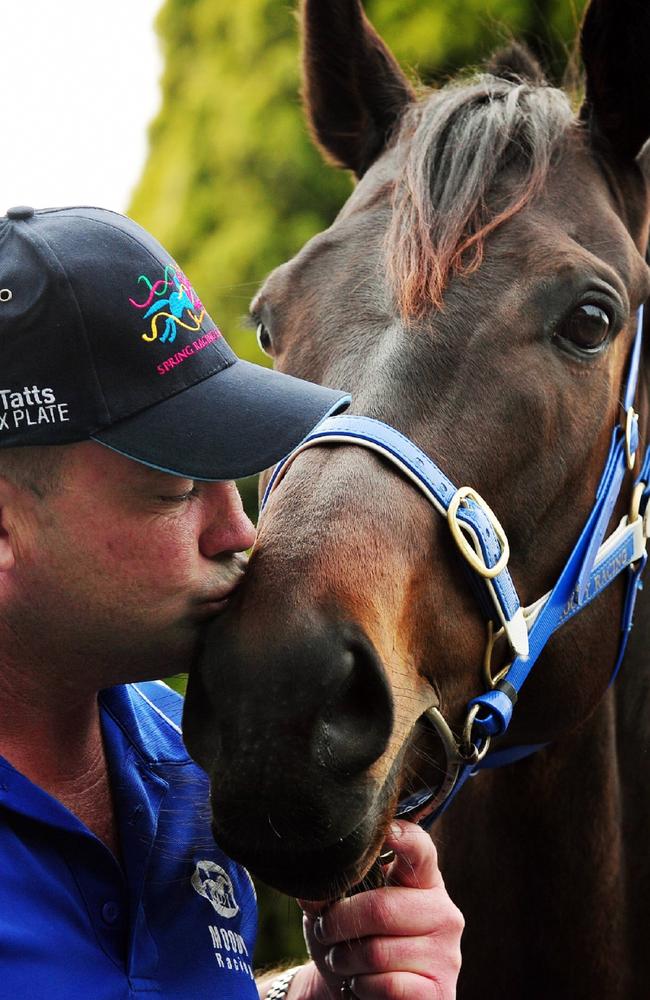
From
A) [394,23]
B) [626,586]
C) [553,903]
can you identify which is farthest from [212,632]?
[394,23]

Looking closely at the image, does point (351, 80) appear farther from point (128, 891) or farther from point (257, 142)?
point (257, 142)

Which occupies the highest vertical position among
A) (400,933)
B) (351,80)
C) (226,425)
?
(351,80)

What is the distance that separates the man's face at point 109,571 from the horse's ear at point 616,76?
4.62 ft

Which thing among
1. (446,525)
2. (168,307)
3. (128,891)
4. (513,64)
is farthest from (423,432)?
(513,64)

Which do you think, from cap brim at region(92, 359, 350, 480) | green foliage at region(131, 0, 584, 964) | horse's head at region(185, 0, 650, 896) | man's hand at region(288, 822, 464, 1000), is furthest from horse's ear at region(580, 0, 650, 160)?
green foliage at region(131, 0, 584, 964)

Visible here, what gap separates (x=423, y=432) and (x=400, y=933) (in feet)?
2.70

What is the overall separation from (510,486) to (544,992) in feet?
4.10

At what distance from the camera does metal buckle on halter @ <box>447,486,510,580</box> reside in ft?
6.02

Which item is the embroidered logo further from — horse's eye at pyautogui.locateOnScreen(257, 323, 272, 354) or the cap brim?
horse's eye at pyautogui.locateOnScreen(257, 323, 272, 354)

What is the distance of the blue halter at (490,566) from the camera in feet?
6.02

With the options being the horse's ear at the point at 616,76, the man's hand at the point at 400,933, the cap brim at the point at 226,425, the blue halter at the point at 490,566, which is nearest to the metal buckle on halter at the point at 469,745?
the blue halter at the point at 490,566

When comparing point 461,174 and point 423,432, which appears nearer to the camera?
point 423,432

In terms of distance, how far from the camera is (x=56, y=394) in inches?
59.4

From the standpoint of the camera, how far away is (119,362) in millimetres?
1562
